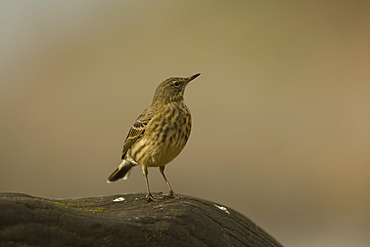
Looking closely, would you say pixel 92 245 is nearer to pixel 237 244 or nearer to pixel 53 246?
pixel 53 246

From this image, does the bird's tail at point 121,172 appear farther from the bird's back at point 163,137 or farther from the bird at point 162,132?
the bird's back at point 163,137

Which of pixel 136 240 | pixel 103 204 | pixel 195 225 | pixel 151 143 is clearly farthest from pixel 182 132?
pixel 136 240

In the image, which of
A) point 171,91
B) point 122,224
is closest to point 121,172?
point 171,91

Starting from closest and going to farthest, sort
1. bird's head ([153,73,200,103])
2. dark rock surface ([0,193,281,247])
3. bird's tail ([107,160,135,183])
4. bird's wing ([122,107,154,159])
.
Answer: dark rock surface ([0,193,281,247]) → bird's wing ([122,107,154,159]) → bird's head ([153,73,200,103]) → bird's tail ([107,160,135,183])

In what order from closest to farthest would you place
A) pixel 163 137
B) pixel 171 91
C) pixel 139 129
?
pixel 163 137, pixel 139 129, pixel 171 91

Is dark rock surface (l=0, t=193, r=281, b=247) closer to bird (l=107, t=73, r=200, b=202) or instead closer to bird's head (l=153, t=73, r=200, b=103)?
bird (l=107, t=73, r=200, b=202)

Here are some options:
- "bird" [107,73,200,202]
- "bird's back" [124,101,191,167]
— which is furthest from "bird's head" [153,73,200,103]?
"bird's back" [124,101,191,167]

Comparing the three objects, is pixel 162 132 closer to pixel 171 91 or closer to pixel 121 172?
pixel 171 91
